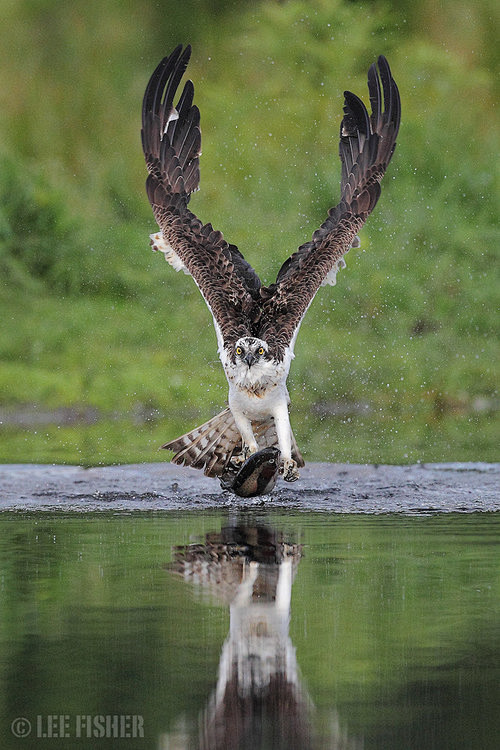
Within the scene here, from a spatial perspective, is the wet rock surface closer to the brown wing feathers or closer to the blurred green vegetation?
the brown wing feathers

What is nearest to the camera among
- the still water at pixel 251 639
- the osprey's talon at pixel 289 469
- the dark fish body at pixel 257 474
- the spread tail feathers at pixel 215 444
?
the still water at pixel 251 639

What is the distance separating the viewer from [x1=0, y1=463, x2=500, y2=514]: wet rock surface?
33.7ft

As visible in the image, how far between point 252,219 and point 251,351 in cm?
1628

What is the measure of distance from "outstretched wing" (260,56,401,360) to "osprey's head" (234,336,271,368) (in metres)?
0.46

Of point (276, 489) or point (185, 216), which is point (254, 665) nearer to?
point (276, 489)

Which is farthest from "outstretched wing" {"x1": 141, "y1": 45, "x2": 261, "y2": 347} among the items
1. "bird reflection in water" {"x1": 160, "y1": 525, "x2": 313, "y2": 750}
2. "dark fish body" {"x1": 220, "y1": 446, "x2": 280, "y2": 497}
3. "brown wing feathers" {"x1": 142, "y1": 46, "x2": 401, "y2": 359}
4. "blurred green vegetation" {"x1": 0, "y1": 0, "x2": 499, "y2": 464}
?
"blurred green vegetation" {"x1": 0, "y1": 0, "x2": 499, "y2": 464}

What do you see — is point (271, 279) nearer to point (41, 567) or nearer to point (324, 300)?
point (324, 300)

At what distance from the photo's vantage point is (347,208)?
11555mm

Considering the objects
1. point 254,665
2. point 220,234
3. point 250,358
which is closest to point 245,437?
point 250,358

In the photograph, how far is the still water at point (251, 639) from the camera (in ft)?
15.4

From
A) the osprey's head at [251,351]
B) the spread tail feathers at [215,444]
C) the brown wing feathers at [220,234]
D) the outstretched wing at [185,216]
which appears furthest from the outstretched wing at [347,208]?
the spread tail feathers at [215,444]

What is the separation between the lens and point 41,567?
7.59 meters

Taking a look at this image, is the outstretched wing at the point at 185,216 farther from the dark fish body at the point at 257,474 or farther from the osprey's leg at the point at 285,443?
the dark fish body at the point at 257,474

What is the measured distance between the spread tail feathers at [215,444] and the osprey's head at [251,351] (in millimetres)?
871
